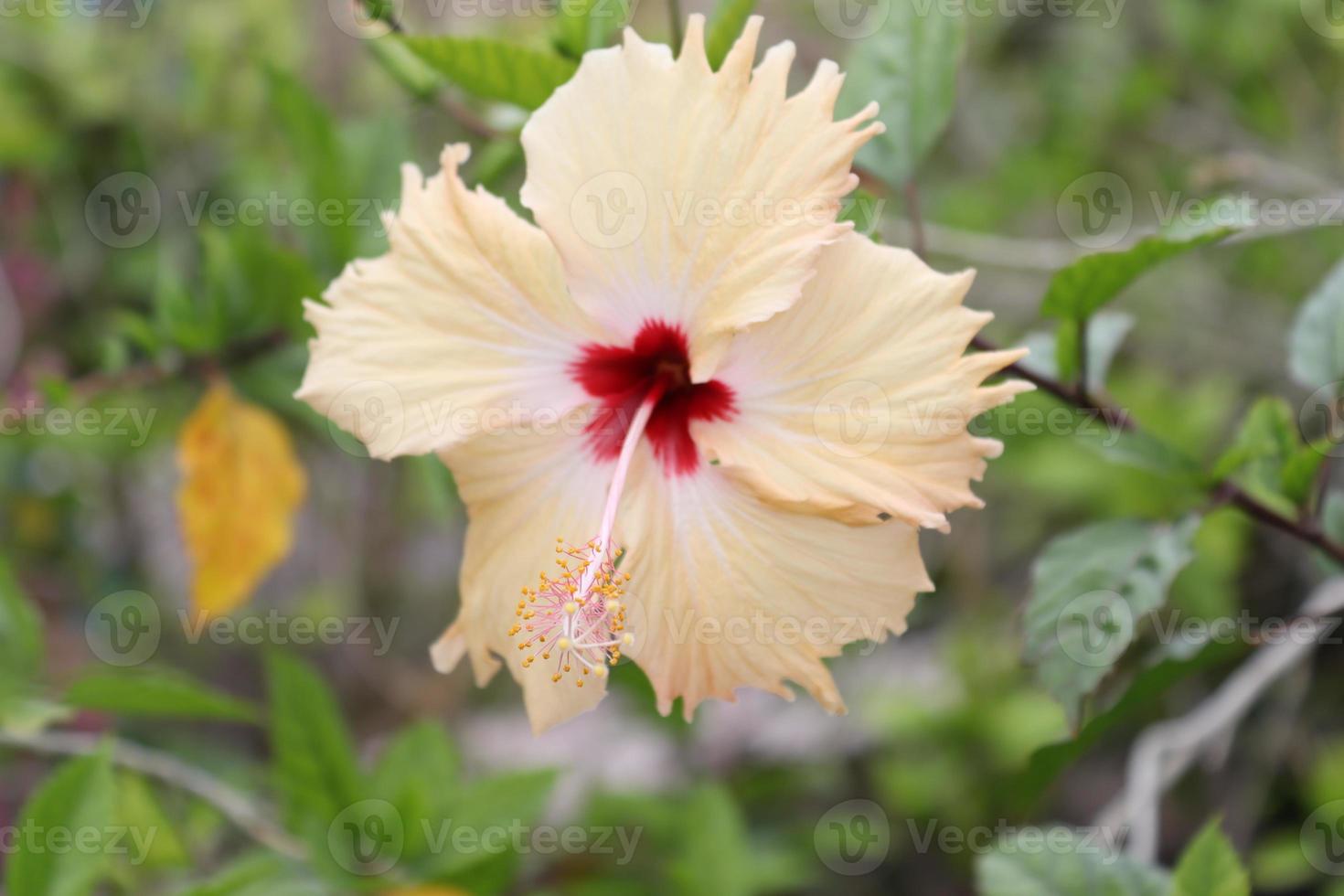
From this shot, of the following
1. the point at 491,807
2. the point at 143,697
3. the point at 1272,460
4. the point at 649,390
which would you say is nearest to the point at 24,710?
the point at 143,697

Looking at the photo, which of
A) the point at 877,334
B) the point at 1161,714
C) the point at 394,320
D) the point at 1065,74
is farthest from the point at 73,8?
the point at 1161,714

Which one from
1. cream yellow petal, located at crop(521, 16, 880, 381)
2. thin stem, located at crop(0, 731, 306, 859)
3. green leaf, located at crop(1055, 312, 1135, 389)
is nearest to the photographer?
cream yellow petal, located at crop(521, 16, 880, 381)

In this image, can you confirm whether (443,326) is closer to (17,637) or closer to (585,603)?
(585,603)

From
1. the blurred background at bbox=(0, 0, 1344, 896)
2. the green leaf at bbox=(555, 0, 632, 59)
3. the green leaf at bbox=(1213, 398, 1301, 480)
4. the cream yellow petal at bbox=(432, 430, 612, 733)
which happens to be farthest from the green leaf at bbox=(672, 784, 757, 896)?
the green leaf at bbox=(555, 0, 632, 59)

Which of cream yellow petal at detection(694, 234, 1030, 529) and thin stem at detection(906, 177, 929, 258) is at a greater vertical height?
thin stem at detection(906, 177, 929, 258)

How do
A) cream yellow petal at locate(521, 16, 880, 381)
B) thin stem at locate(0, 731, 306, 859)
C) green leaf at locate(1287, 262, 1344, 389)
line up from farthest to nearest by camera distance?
1. thin stem at locate(0, 731, 306, 859)
2. green leaf at locate(1287, 262, 1344, 389)
3. cream yellow petal at locate(521, 16, 880, 381)

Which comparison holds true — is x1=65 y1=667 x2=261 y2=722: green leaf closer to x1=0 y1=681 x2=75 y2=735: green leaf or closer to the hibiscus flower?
x1=0 y1=681 x2=75 y2=735: green leaf
